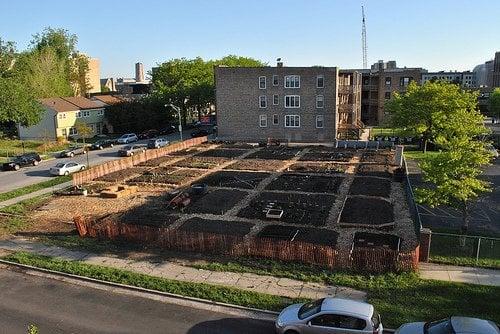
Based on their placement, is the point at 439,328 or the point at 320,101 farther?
the point at 320,101

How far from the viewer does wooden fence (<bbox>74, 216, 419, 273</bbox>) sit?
20.3m

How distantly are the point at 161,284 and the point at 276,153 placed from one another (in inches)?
1433

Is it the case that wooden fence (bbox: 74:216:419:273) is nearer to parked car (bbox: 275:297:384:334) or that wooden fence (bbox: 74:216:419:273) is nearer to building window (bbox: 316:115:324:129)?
parked car (bbox: 275:297:384:334)

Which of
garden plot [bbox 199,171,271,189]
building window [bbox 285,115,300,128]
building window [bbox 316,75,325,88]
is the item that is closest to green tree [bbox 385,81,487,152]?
building window [bbox 316,75,325,88]

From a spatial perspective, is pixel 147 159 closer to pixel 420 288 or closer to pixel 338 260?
pixel 338 260

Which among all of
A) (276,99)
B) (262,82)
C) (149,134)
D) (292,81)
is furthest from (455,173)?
(149,134)

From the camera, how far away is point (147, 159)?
51.1 meters

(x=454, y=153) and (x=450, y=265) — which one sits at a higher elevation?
(x=454, y=153)

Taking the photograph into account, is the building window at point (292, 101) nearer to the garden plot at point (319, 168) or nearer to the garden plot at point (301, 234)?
the garden plot at point (319, 168)

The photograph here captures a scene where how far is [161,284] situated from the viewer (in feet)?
63.6

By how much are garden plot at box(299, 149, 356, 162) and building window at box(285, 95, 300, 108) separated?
13043mm

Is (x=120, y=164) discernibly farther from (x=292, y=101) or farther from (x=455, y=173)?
(x=455, y=173)

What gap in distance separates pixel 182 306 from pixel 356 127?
55.9 m

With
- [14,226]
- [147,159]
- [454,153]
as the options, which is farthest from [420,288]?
[147,159]
